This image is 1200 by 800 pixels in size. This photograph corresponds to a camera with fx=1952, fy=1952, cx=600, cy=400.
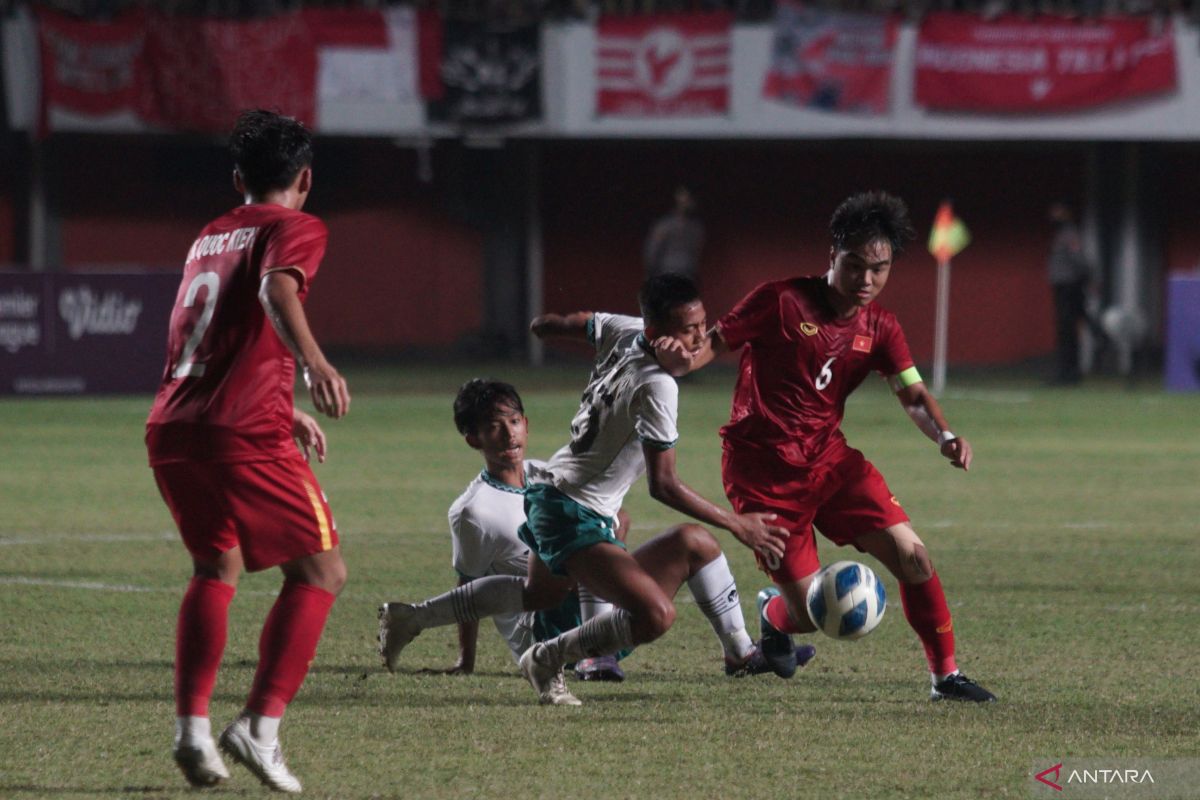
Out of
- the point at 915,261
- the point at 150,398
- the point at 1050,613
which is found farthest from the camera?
the point at 915,261

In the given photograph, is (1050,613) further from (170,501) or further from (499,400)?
(170,501)

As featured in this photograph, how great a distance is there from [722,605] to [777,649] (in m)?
0.24

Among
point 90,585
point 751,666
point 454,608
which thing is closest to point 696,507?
point 751,666

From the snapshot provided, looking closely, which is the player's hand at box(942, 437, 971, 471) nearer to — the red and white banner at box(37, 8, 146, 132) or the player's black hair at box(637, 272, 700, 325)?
the player's black hair at box(637, 272, 700, 325)

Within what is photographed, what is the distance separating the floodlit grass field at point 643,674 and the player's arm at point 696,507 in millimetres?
537

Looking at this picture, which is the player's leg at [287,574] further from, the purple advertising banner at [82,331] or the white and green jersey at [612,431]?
the purple advertising banner at [82,331]

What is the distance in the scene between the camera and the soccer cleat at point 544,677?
6.00 meters

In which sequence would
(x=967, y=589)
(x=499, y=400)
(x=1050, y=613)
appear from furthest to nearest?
(x=967, y=589)
(x=1050, y=613)
(x=499, y=400)

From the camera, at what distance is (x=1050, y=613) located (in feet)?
26.0

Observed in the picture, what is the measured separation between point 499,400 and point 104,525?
187 inches

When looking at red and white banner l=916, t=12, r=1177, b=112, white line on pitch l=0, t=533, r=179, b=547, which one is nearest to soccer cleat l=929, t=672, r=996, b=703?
white line on pitch l=0, t=533, r=179, b=547

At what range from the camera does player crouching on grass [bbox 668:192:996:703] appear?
627 cm

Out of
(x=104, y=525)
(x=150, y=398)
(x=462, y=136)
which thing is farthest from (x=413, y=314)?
(x=104, y=525)

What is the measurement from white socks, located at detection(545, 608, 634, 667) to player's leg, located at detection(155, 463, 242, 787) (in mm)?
1300
